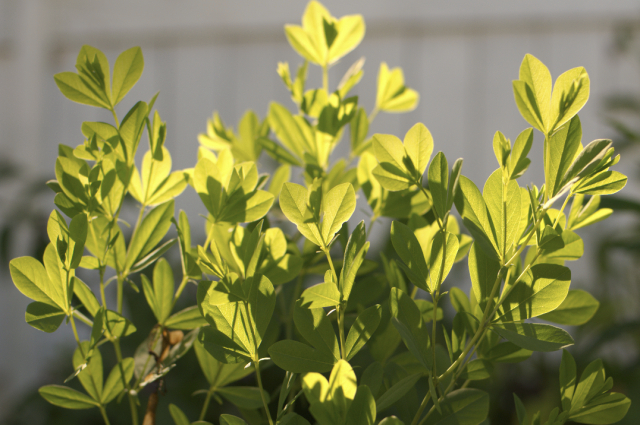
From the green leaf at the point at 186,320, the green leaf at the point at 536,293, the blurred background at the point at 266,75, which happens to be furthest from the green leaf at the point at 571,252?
the blurred background at the point at 266,75

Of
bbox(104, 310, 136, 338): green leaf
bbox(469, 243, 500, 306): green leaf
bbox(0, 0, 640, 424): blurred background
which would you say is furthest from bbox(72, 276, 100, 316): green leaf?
bbox(0, 0, 640, 424): blurred background

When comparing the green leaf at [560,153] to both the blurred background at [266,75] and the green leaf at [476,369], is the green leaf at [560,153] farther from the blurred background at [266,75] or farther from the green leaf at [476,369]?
the blurred background at [266,75]

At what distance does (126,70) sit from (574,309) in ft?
0.51

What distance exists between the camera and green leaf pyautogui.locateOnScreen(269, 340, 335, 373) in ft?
0.40

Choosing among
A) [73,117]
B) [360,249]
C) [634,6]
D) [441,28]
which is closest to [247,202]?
[360,249]

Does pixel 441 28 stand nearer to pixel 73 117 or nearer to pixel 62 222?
pixel 73 117

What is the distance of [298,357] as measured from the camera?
Answer: 13cm

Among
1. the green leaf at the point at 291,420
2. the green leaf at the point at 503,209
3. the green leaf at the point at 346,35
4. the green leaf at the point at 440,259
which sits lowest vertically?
the green leaf at the point at 291,420

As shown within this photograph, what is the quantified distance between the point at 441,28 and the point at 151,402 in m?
1.49

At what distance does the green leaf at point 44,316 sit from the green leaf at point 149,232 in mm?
27

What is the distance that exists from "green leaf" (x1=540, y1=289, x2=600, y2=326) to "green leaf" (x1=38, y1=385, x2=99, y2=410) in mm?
145

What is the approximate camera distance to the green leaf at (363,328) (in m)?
0.12

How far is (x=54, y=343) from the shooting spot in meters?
1.55

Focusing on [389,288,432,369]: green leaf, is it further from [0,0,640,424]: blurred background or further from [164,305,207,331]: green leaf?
[0,0,640,424]: blurred background
